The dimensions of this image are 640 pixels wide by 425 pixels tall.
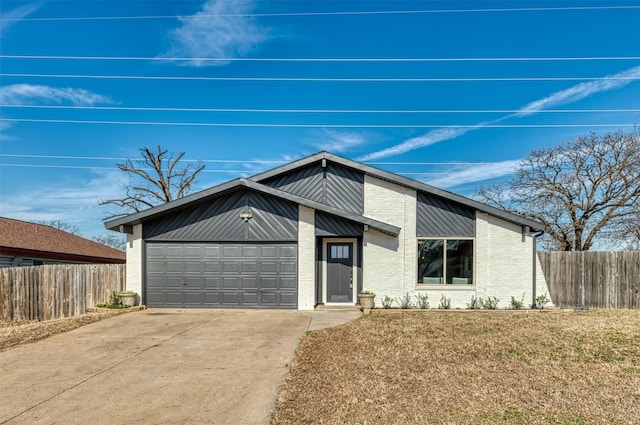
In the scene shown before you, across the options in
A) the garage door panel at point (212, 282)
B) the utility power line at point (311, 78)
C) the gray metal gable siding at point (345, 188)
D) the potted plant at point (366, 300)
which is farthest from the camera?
the utility power line at point (311, 78)

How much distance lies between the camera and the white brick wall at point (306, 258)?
12.6 metres

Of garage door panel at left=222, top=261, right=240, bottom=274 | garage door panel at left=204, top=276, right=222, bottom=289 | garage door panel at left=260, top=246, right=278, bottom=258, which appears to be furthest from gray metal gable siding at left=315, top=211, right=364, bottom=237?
garage door panel at left=204, top=276, right=222, bottom=289

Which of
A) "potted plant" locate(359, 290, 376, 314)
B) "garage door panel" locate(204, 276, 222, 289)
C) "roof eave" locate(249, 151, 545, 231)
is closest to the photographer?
"potted plant" locate(359, 290, 376, 314)

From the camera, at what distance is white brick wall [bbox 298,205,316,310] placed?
41.4ft

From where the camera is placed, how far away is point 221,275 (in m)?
12.9

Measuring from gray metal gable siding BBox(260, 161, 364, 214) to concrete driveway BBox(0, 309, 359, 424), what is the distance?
15.1 ft

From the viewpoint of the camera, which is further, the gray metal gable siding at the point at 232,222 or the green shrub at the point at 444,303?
the gray metal gable siding at the point at 232,222

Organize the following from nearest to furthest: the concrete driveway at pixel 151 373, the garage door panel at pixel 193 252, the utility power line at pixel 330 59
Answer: the concrete driveway at pixel 151 373 → the garage door panel at pixel 193 252 → the utility power line at pixel 330 59

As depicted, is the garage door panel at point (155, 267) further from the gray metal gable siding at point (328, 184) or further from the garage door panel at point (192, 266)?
the gray metal gable siding at point (328, 184)

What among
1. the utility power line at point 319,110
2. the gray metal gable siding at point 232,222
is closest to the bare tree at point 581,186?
the utility power line at point 319,110

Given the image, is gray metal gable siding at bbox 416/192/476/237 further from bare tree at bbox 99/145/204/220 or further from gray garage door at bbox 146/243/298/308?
bare tree at bbox 99/145/204/220

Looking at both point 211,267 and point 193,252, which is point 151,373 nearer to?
point 211,267

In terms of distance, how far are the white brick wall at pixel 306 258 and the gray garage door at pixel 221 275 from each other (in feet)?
0.69

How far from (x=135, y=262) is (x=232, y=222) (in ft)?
11.4
